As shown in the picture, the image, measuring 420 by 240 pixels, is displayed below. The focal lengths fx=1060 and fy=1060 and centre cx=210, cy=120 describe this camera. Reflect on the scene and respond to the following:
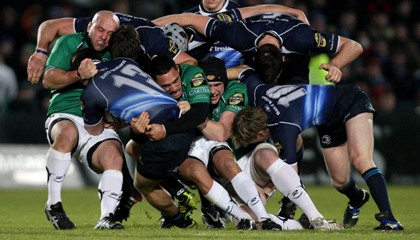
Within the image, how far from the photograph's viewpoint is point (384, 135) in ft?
56.9

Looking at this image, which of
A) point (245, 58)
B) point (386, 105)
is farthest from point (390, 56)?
point (245, 58)

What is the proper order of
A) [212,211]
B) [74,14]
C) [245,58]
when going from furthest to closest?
[74,14] < [245,58] < [212,211]

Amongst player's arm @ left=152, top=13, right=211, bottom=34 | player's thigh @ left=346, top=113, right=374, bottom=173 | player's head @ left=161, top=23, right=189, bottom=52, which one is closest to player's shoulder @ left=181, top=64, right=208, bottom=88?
player's head @ left=161, top=23, right=189, bottom=52

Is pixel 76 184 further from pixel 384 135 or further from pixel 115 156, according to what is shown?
pixel 115 156

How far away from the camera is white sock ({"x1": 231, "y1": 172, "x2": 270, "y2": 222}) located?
945cm

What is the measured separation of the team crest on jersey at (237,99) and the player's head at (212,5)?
1.85 meters

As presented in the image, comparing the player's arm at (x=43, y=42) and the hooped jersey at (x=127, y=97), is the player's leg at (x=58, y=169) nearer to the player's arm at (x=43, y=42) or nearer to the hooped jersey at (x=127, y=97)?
the hooped jersey at (x=127, y=97)

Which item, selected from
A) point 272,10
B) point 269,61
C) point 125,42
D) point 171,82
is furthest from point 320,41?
point 125,42

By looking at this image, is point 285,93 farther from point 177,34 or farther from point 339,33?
point 339,33

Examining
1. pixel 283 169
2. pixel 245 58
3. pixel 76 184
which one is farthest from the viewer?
pixel 76 184

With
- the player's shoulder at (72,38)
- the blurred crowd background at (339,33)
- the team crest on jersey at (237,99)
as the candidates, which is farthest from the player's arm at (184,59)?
the blurred crowd background at (339,33)

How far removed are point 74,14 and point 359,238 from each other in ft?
37.8

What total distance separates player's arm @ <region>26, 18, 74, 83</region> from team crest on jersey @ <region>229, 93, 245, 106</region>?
72.5 inches

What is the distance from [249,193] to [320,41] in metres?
1.92
